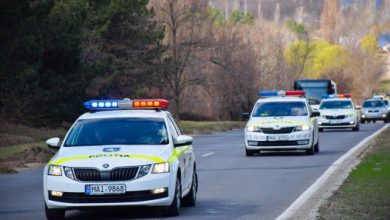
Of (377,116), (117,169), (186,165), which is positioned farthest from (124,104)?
(377,116)

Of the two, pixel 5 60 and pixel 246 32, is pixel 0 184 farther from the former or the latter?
pixel 246 32

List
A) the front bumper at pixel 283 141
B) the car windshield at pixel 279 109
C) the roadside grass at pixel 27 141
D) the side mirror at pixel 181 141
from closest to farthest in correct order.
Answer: the side mirror at pixel 181 141, the roadside grass at pixel 27 141, the front bumper at pixel 283 141, the car windshield at pixel 279 109

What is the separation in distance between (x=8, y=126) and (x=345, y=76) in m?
82.5

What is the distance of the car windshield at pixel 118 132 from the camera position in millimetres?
15641

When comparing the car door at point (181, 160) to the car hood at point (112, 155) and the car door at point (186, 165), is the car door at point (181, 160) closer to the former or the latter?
the car door at point (186, 165)

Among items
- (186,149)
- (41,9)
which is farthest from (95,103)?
(41,9)

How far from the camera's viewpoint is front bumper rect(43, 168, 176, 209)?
47.1 ft

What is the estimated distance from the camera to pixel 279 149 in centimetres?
3095

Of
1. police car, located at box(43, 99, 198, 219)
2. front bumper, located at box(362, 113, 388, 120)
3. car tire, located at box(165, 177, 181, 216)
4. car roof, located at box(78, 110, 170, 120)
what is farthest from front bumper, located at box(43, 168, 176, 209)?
front bumper, located at box(362, 113, 388, 120)

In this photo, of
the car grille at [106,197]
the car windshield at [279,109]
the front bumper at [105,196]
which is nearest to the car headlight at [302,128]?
the car windshield at [279,109]

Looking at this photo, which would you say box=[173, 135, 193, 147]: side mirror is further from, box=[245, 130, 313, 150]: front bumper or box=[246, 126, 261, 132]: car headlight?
box=[246, 126, 261, 132]: car headlight

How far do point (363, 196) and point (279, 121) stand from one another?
1326 cm

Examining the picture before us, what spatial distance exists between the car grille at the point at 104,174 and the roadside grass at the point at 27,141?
12.2 metres

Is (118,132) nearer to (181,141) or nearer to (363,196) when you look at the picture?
(181,141)
